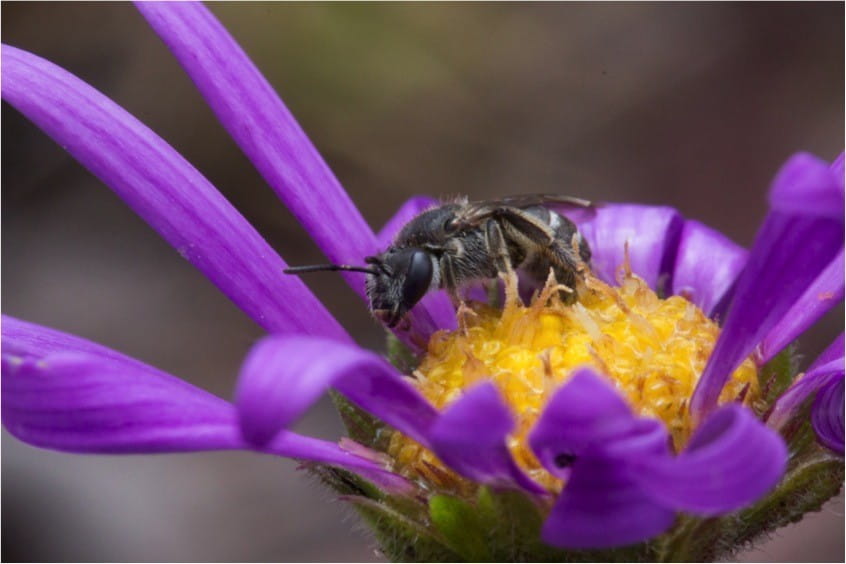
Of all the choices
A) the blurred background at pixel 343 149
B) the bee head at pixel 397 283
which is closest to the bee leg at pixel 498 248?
the bee head at pixel 397 283

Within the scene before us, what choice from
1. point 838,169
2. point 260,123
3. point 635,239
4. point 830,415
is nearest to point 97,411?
point 260,123

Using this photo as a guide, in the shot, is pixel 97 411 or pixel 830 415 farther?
pixel 830 415

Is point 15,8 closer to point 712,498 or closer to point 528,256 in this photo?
point 528,256

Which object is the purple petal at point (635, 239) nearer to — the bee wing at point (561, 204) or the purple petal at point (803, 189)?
the bee wing at point (561, 204)

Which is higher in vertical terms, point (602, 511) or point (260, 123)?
point (260, 123)

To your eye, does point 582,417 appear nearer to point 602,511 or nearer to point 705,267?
point 602,511

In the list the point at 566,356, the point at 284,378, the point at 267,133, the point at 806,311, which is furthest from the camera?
the point at 267,133

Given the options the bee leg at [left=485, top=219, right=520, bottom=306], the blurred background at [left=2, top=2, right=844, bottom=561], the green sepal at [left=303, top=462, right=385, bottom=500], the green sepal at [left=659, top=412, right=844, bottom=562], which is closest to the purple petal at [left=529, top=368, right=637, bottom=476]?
the green sepal at [left=659, top=412, right=844, bottom=562]
